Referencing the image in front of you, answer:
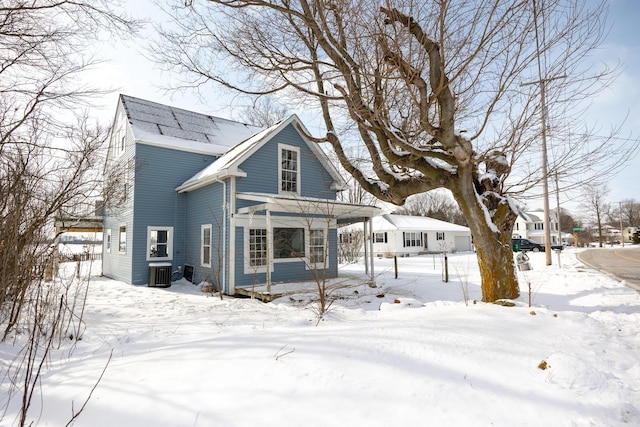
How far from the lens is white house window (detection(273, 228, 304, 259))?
459 inches

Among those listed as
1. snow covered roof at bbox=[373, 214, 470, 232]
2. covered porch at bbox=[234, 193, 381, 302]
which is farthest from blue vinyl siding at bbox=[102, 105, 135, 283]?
snow covered roof at bbox=[373, 214, 470, 232]

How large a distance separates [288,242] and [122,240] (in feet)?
23.2

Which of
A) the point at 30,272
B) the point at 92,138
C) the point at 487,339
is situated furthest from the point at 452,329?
the point at 92,138

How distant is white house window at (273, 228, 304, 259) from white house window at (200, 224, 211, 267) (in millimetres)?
2238

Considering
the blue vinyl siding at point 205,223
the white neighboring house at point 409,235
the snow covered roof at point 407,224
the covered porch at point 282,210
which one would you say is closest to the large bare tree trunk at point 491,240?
the covered porch at point 282,210

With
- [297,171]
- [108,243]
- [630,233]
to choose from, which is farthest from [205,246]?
[630,233]

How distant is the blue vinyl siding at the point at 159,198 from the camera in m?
12.2

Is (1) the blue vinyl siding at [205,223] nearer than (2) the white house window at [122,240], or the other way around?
(1) the blue vinyl siding at [205,223]

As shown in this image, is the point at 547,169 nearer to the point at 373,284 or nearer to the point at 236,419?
the point at 373,284

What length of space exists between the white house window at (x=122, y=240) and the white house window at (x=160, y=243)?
1449 millimetres

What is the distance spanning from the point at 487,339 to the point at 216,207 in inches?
369

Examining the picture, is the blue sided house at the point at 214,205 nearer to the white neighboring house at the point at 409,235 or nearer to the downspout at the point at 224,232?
the downspout at the point at 224,232

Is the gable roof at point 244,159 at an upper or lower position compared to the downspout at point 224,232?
upper

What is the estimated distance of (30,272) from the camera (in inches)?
181
